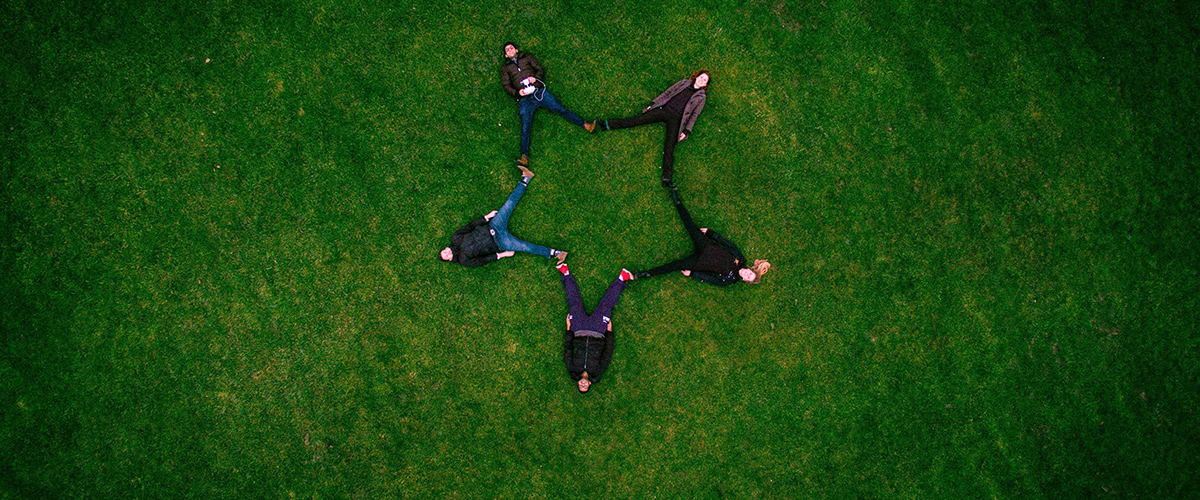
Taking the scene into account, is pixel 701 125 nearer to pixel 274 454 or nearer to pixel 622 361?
pixel 622 361

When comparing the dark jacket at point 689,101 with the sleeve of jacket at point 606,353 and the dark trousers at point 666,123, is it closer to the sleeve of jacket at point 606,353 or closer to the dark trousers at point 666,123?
the dark trousers at point 666,123

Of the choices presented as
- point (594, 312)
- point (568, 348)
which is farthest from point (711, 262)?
point (568, 348)

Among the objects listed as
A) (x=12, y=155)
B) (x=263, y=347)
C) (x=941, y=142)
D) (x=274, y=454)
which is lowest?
(x=274, y=454)

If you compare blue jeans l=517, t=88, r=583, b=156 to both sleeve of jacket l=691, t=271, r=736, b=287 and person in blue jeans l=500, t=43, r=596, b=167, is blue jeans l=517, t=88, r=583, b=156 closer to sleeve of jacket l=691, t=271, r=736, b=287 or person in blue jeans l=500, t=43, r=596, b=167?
person in blue jeans l=500, t=43, r=596, b=167

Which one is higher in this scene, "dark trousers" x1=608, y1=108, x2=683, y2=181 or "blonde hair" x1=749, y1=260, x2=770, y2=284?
"dark trousers" x1=608, y1=108, x2=683, y2=181

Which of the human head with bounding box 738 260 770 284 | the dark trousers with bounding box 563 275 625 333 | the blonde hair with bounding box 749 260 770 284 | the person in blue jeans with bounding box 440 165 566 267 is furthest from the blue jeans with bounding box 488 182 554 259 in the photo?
the blonde hair with bounding box 749 260 770 284

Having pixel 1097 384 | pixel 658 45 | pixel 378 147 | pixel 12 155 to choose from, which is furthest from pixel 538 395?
pixel 1097 384
